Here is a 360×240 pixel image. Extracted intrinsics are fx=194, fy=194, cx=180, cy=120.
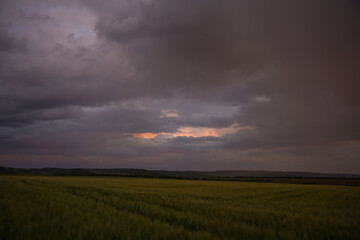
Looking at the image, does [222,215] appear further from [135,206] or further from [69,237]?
[69,237]

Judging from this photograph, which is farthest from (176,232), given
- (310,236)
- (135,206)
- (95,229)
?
(135,206)

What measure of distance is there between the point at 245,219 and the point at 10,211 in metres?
7.68

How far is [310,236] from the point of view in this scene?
14.7ft

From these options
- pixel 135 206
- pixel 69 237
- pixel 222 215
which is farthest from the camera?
pixel 135 206

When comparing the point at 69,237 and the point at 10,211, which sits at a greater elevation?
the point at 69,237

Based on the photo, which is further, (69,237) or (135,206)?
(135,206)

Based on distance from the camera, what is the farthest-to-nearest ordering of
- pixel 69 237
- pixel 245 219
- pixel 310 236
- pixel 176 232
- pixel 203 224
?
pixel 245 219 < pixel 203 224 < pixel 310 236 < pixel 176 232 < pixel 69 237

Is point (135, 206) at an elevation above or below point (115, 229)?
below

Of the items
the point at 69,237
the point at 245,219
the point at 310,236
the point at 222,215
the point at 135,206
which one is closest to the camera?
the point at 69,237

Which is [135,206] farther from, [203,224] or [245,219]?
[245,219]

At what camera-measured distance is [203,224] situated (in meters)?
5.16

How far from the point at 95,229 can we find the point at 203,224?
105 inches

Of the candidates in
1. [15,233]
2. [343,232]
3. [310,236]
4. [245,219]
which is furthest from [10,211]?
[343,232]

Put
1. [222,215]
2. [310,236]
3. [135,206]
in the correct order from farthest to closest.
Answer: [135,206] → [222,215] → [310,236]
